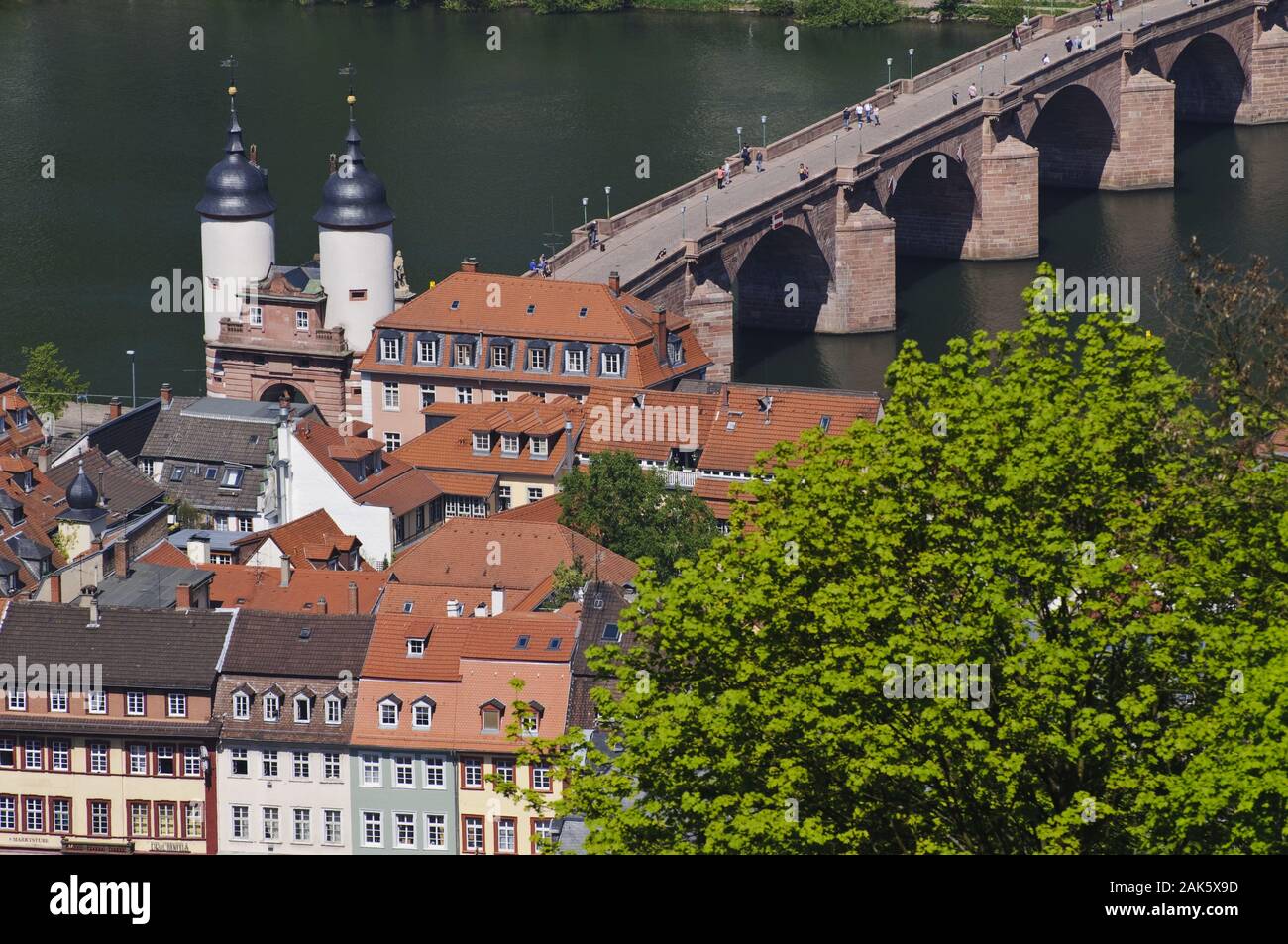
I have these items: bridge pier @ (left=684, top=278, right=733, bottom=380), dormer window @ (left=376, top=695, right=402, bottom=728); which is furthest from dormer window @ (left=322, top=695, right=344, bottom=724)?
bridge pier @ (left=684, top=278, right=733, bottom=380)

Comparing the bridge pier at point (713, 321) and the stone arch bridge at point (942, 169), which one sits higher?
the stone arch bridge at point (942, 169)

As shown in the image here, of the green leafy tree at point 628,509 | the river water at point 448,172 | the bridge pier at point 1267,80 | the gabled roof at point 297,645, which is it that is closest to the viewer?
the gabled roof at point 297,645

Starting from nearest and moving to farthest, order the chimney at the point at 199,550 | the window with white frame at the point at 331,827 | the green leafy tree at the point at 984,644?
the green leafy tree at the point at 984,644 < the window with white frame at the point at 331,827 < the chimney at the point at 199,550

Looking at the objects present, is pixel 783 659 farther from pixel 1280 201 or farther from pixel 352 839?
pixel 1280 201

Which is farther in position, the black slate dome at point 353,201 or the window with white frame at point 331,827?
the black slate dome at point 353,201

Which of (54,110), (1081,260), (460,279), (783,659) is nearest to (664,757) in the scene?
(783,659)

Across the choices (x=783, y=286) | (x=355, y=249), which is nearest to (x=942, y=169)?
(x=783, y=286)

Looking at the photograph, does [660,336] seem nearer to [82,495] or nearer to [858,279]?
[82,495]

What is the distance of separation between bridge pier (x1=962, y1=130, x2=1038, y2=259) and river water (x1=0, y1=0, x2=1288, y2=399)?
1591 mm

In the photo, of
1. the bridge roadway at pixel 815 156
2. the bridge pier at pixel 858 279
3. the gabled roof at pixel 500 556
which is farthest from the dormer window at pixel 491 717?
the bridge pier at pixel 858 279

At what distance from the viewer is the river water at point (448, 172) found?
138 meters

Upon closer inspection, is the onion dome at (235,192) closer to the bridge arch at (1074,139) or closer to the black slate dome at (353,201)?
the black slate dome at (353,201)

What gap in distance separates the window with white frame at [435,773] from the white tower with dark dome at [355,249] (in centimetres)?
4841

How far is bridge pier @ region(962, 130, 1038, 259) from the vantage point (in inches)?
6196
